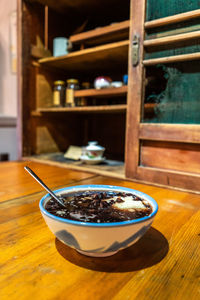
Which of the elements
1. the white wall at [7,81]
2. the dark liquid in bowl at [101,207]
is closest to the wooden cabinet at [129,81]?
the dark liquid in bowl at [101,207]

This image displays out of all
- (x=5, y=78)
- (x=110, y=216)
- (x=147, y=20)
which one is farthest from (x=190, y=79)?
(x=5, y=78)

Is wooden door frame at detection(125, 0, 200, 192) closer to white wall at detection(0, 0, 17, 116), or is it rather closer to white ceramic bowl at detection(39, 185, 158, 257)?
white ceramic bowl at detection(39, 185, 158, 257)

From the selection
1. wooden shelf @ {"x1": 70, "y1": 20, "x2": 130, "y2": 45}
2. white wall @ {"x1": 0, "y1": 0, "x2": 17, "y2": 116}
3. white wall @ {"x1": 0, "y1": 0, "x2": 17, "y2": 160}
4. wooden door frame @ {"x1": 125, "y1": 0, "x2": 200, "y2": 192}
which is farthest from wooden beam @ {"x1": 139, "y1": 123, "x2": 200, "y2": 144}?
white wall @ {"x1": 0, "y1": 0, "x2": 17, "y2": 116}

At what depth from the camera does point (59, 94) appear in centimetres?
159

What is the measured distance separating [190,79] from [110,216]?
73 cm

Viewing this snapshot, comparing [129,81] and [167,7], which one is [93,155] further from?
[167,7]

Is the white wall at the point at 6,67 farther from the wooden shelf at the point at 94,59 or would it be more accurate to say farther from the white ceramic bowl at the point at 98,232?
the white ceramic bowl at the point at 98,232

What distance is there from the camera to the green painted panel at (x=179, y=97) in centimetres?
92

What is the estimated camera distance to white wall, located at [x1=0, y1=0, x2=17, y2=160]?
2.20 metres

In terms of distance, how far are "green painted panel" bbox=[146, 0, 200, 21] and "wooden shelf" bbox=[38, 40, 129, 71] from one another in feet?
0.60

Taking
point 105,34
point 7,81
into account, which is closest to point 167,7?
point 105,34

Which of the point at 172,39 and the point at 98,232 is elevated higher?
the point at 172,39

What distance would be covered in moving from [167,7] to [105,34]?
1.46 ft

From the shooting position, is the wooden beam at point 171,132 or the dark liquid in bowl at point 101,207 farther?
the wooden beam at point 171,132
